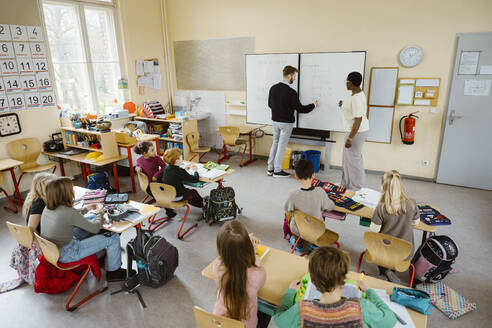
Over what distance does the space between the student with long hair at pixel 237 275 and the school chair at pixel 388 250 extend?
1.10 meters

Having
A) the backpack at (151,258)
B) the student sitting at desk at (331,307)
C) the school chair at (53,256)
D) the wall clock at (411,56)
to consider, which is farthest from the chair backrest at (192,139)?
the student sitting at desk at (331,307)

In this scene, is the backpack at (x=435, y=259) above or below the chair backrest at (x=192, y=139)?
below

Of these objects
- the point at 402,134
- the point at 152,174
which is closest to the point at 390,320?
the point at 152,174

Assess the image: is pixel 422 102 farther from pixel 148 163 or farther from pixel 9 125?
pixel 9 125

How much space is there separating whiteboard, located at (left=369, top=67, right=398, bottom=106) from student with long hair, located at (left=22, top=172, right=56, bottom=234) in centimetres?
472

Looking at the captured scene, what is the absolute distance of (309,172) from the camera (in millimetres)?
2939

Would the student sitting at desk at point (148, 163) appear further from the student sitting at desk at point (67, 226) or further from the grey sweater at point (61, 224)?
the grey sweater at point (61, 224)

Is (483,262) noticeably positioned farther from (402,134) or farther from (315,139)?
(315,139)

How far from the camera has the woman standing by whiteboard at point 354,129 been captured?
432cm

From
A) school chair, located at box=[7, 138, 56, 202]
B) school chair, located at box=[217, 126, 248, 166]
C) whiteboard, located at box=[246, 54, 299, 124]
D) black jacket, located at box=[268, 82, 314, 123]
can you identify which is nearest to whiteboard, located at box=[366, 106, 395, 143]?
black jacket, located at box=[268, 82, 314, 123]

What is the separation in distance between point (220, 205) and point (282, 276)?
2.10 metres

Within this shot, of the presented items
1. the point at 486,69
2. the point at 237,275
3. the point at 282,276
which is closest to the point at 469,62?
the point at 486,69

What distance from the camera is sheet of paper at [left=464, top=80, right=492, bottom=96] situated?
4.73m

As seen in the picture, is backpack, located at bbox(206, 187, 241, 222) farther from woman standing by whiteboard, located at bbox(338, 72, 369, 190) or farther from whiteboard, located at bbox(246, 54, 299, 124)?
whiteboard, located at bbox(246, 54, 299, 124)
